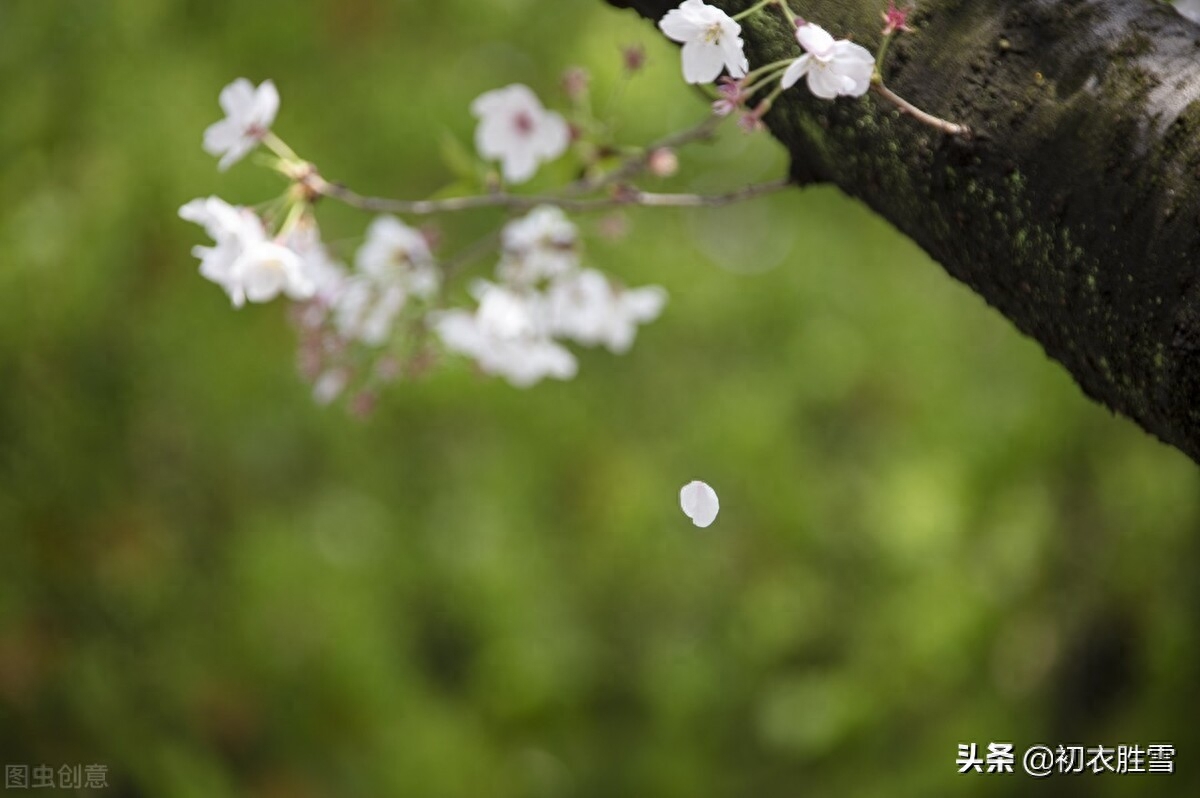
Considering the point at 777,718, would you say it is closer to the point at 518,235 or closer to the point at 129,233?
the point at 129,233

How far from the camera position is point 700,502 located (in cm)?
65

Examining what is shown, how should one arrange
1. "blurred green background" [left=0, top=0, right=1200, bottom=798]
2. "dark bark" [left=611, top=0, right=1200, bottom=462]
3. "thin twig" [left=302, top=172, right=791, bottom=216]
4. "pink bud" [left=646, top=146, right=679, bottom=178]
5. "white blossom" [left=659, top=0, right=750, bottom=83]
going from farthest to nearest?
"blurred green background" [left=0, top=0, right=1200, bottom=798]
"pink bud" [left=646, top=146, right=679, bottom=178]
"thin twig" [left=302, top=172, right=791, bottom=216]
"white blossom" [left=659, top=0, right=750, bottom=83]
"dark bark" [left=611, top=0, right=1200, bottom=462]

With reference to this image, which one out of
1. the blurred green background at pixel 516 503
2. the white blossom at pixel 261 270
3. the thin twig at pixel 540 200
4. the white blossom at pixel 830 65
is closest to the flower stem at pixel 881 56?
the white blossom at pixel 830 65

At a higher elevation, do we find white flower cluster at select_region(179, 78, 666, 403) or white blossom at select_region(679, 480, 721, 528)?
white flower cluster at select_region(179, 78, 666, 403)

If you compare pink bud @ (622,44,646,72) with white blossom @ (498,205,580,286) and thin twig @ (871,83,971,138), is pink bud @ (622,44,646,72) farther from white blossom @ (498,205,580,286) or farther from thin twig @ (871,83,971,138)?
thin twig @ (871,83,971,138)

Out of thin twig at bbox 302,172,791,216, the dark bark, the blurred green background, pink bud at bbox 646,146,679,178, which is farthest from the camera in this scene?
the blurred green background

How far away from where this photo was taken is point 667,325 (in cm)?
419

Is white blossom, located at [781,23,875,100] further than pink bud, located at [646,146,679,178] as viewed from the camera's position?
No

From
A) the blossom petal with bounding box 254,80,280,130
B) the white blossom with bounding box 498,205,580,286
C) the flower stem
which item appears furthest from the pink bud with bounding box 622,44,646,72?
the flower stem

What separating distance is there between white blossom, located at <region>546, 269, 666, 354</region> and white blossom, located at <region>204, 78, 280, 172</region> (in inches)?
12.2

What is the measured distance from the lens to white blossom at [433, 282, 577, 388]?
103 cm

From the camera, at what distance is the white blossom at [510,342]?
103cm

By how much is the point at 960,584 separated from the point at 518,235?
2603 millimetres

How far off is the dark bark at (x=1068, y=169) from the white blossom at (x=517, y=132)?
0.42 m
